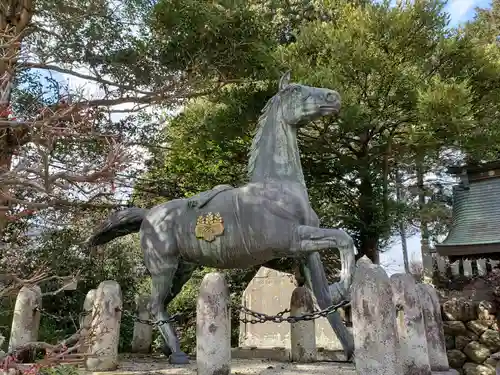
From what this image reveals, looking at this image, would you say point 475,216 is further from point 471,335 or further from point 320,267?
point 320,267

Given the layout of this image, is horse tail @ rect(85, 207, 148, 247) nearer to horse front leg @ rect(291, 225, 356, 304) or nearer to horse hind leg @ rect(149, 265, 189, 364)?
horse hind leg @ rect(149, 265, 189, 364)

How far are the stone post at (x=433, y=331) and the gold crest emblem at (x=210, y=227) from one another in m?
2.03

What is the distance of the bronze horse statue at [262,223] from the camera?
4520mm

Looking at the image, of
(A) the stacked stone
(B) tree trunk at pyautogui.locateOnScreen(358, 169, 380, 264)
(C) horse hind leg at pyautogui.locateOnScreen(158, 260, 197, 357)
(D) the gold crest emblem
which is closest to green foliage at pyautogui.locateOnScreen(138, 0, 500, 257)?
(B) tree trunk at pyautogui.locateOnScreen(358, 169, 380, 264)

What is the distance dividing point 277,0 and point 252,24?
8.46ft

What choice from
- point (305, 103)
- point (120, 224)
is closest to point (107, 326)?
point (120, 224)

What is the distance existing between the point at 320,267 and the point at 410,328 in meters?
1.19

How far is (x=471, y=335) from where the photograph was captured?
8297mm

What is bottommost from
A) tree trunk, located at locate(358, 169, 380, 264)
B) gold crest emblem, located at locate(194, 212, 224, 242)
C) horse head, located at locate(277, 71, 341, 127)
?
gold crest emblem, located at locate(194, 212, 224, 242)

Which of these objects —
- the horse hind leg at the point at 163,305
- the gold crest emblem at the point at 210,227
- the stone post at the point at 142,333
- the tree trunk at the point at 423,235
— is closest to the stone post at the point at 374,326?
the gold crest emblem at the point at 210,227

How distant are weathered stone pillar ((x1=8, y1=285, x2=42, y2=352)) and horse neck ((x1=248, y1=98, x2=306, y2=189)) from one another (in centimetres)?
273

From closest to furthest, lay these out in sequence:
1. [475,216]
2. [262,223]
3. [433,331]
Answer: [433,331], [262,223], [475,216]

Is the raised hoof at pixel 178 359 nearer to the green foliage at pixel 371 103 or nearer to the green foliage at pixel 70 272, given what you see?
the green foliage at pixel 70 272

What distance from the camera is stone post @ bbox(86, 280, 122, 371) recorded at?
449 centimetres
